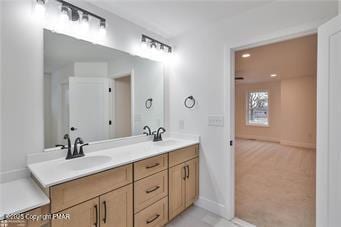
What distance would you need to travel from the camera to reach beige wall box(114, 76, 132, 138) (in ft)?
7.14

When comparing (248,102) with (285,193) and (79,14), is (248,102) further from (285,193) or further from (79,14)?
(79,14)

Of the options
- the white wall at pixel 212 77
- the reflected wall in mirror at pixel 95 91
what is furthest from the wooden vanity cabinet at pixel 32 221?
the white wall at pixel 212 77

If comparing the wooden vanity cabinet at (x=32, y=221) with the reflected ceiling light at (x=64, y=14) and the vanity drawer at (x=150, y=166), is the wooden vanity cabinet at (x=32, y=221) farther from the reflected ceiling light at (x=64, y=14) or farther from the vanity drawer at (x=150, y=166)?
the reflected ceiling light at (x=64, y=14)

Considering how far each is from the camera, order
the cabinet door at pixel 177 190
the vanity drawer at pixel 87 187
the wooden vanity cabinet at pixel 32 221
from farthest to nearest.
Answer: the cabinet door at pixel 177 190 < the vanity drawer at pixel 87 187 < the wooden vanity cabinet at pixel 32 221

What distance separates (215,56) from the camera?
2.24m

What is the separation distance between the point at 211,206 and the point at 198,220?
275 millimetres

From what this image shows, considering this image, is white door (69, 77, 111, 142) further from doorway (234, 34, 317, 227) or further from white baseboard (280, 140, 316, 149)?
white baseboard (280, 140, 316, 149)

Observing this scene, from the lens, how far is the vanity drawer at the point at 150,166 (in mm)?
1599

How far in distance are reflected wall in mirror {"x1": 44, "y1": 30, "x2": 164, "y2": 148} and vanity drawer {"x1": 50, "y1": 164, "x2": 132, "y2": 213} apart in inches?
24.3

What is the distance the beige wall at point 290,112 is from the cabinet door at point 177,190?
5.45 m

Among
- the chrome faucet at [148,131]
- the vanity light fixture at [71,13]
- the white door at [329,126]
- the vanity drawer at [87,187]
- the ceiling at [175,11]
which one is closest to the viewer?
the vanity drawer at [87,187]

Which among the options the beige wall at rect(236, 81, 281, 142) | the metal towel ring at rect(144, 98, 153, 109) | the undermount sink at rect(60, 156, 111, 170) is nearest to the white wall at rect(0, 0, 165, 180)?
the undermount sink at rect(60, 156, 111, 170)

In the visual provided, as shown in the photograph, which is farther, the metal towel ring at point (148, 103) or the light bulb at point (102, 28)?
the metal towel ring at point (148, 103)

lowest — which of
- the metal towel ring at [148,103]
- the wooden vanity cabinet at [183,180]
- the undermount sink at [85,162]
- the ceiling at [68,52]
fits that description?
the wooden vanity cabinet at [183,180]
